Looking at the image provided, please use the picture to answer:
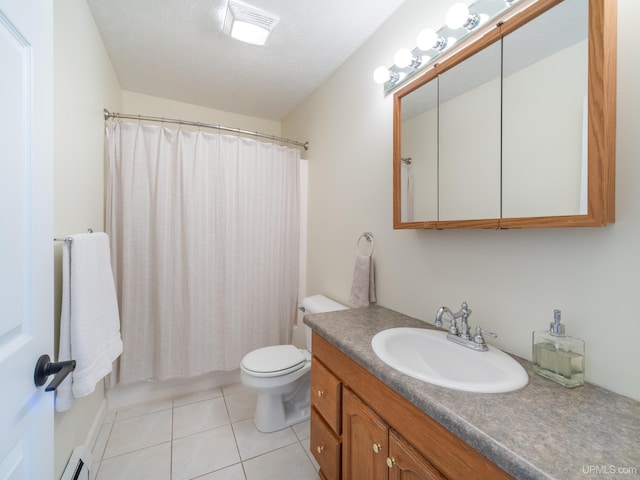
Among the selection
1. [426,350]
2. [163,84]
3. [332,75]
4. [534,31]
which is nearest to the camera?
[534,31]

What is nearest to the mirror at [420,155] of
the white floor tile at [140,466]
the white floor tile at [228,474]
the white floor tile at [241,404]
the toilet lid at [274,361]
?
the toilet lid at [274,361]

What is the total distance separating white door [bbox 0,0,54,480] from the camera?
53cm

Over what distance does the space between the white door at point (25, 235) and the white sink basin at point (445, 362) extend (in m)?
0.91

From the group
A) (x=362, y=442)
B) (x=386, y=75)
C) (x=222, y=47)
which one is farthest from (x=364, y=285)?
(x=222, y=47)

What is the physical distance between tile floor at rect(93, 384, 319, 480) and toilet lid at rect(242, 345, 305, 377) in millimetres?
432

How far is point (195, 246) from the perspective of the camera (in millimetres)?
2006

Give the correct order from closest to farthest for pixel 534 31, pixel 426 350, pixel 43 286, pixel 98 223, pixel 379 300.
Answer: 1. pixel 43 286
2. pixel 534 31
3. pixel 426 350
4. pixel 379 300
5. pixel 98 223

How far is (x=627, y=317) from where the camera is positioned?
69cm

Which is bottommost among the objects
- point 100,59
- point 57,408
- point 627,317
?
point 57,408

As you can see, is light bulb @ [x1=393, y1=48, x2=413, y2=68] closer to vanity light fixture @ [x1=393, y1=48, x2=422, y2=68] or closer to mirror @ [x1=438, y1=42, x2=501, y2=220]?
vanity light fixture @ [x1=393, y1=48, x2=422, y2=68]

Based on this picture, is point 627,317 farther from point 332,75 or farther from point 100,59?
point 100,59

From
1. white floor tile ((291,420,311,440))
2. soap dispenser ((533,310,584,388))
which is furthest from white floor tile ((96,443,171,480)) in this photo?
soap dispenser ((533,310,584,388))

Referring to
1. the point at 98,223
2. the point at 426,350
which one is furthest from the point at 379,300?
the point at 98,223

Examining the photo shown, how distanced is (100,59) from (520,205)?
2.35m
